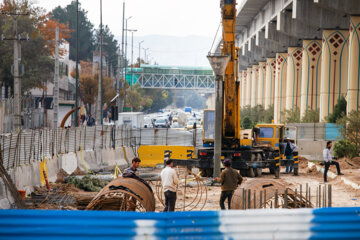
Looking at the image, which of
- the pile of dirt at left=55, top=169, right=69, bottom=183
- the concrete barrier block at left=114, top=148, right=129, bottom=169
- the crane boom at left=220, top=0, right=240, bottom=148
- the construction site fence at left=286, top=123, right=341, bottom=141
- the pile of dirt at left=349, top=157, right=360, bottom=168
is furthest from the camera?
the construction site fence at left=286, top=123, right=341, bottom=141

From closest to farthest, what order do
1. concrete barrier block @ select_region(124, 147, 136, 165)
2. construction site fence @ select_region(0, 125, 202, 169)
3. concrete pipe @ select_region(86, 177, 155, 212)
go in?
concrete pipe @ select_region(86, 177, 155, 212) < construction site fence @ select_region(0, 125, 202, 169) < concrete barrier block @ select_region(124, 147, 136, 165)

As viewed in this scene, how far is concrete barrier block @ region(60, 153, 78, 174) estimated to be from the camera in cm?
2373

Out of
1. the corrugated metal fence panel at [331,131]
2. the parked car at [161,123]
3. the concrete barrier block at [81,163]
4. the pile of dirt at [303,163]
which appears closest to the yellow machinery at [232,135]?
the concrete barrier block at [81,163]

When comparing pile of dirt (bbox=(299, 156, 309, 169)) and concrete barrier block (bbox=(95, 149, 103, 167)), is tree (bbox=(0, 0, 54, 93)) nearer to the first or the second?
concrete barrier block (bbox=(95, 149, 103, 167))

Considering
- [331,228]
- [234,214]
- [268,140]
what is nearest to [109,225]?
[234,214]

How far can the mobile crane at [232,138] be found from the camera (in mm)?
24484

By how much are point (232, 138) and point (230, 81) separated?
8.41 ft

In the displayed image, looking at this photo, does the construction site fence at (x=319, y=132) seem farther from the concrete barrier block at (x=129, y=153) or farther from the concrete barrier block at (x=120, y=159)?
the concrete barrier block at (x=120, y=159)

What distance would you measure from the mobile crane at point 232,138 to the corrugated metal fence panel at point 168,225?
1768 centimetres

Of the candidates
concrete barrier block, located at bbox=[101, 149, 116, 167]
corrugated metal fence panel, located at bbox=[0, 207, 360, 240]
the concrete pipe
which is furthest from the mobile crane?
corrugated metal fence panel, located at bbox=[0, 207, 360, 240]

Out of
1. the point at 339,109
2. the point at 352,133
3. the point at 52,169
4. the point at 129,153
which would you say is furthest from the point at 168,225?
the point at 339,109

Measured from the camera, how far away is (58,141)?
2412cm

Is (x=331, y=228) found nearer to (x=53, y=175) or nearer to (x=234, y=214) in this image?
(x=234, y=214)

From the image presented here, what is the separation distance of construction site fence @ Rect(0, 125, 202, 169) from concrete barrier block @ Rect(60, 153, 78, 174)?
0.31 meters
